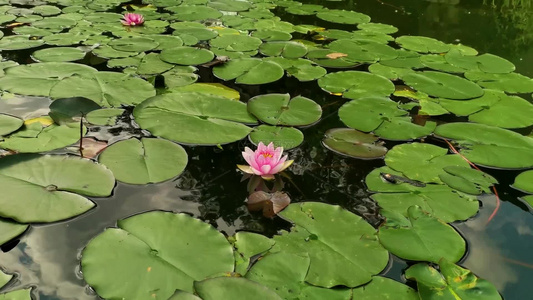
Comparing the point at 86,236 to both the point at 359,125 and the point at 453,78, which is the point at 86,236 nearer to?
the point at 359,125

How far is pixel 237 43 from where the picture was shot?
331 cm

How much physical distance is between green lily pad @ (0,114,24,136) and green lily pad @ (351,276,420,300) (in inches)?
65.1

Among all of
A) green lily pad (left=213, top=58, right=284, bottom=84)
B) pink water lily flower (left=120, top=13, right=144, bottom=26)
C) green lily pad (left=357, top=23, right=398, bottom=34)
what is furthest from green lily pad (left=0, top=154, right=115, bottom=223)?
green lily pad (left=357, top=23, right=398, bottom=34)

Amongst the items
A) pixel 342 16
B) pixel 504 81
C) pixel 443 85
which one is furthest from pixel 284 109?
pixel 342 16

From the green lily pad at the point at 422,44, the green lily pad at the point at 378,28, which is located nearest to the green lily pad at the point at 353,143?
the green lily pad at the point at 422,44

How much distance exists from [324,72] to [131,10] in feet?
7.36

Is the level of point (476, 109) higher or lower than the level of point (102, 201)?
higher

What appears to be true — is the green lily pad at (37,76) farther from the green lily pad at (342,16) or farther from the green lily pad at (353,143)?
the green lily pad at (342,16)

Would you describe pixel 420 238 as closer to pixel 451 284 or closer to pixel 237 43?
pixel 451 284

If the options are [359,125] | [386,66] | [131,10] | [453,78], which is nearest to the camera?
[359,125]

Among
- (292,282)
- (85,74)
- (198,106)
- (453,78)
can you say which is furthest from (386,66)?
(292,282)

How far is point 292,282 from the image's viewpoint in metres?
1.31

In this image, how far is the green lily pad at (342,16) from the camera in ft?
13.7

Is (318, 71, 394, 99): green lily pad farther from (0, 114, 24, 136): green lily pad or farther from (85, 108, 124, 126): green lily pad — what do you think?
(0, 114, 24, 136): green lily pad
